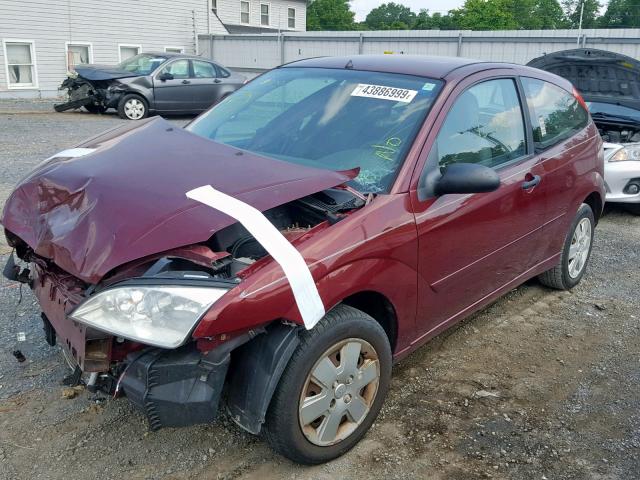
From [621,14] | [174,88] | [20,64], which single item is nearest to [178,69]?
[174,88]

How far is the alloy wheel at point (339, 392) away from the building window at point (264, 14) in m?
30.6

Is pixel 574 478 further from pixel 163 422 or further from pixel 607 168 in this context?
pixel 607 168

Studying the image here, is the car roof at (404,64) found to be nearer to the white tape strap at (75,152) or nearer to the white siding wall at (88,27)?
the white tape strap at (75,152)

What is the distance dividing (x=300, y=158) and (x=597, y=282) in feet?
10.8

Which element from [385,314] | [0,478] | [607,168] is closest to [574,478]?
[385,314]

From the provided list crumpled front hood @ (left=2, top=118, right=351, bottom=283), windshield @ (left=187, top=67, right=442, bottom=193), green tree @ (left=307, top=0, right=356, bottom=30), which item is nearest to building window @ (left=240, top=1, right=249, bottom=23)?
windshield @ (left=187, top=67, right=442, bottom=193)

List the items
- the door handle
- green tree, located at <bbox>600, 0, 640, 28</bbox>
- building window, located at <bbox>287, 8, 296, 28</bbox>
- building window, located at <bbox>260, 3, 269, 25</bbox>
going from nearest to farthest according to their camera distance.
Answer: the door handle → building window, located at <bbox>260, 3, 269, 25</bbox> → building window, located at <bbox>287, 8, 296, 28</bbox> → green tree, located at <bbox>600, 0, 640, 28</bbox>

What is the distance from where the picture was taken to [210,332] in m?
2.29

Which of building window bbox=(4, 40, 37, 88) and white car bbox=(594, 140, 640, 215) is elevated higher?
building window bbox=(4, 40, 37, 88)

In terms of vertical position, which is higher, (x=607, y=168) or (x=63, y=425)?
(x=607, y=168)

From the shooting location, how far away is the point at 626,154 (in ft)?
23.3

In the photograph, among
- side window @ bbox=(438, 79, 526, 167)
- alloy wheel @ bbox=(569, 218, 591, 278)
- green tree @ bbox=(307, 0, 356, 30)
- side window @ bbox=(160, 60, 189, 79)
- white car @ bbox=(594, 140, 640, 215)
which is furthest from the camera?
green tree @ bbox=(307, 0, 356, 30)

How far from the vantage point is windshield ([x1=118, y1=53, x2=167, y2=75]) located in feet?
49.6

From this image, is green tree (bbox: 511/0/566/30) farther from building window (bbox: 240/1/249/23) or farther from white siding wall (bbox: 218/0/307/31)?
building window (bbox: 240/1/249/23)
